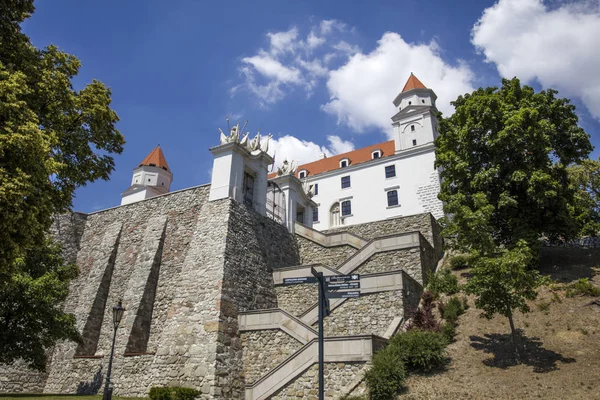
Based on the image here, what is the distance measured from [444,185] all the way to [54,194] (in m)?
18.6

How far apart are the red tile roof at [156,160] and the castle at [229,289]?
20697 millimetres

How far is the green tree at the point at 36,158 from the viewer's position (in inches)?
324

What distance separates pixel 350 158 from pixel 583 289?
28.8 meters

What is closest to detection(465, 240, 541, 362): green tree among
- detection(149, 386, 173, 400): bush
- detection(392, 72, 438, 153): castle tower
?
detection(149, 386, 173, 400): bush

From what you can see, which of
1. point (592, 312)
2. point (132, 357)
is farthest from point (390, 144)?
point (132, 357)

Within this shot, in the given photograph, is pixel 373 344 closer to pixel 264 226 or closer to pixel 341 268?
pixel 341 268

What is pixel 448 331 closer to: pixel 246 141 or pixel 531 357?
pixel 531 357

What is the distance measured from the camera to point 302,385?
547 inches

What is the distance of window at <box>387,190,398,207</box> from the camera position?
1452 inches

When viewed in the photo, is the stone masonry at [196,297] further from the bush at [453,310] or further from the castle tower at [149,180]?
the castle tower at [149,180]

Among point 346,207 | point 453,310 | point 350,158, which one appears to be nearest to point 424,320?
point 453,310

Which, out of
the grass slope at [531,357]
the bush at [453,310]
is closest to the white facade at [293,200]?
the bush at [453,310]

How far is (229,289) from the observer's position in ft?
59.1

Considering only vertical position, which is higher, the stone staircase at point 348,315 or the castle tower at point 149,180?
the castle tower at point 149,180
